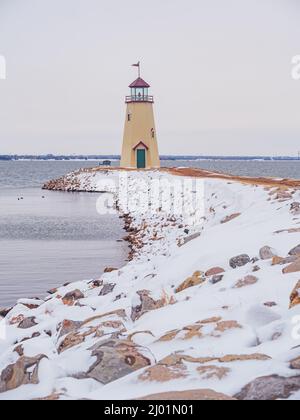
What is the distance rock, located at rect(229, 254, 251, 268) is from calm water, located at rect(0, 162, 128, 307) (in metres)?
5.30

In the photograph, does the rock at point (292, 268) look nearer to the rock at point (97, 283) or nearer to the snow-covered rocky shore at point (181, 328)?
the snow-covered rocky shore at point (181, 328)

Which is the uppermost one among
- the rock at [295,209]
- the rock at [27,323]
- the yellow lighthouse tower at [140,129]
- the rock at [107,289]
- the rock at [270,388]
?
the yellow lighthouse tower at [140,129]

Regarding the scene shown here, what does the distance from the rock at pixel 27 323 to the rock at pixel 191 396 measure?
4.93 metres

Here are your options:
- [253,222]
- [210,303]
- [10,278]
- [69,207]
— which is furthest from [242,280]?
[69,207]

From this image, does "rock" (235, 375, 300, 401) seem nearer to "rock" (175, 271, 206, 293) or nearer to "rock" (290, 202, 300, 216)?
"rock" (175, 271, 206, 293)

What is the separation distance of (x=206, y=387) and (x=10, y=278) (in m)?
11.1

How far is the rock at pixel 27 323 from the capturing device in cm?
930

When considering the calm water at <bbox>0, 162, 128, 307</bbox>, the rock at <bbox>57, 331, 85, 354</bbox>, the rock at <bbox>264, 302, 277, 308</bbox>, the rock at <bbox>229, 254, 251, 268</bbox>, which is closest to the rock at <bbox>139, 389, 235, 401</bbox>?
the rock at <bbox>264, 302, 277, 308</bbox>

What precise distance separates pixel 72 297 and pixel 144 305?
9.01 feet

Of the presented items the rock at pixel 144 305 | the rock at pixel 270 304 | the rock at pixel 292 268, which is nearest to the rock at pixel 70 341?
the rock at pixel 144 305

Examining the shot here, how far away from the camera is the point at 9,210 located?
123ft
